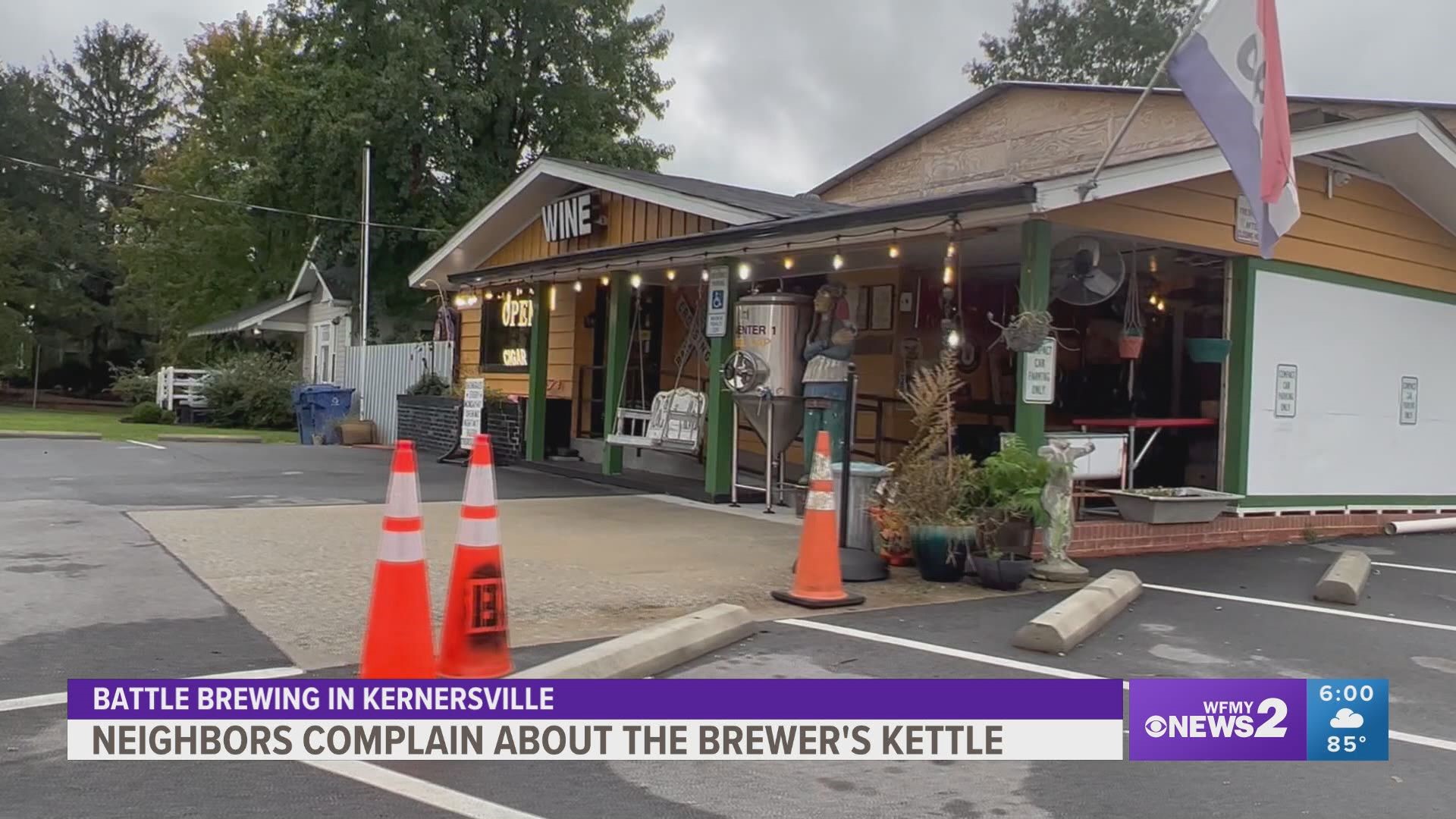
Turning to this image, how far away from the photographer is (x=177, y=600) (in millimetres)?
6051

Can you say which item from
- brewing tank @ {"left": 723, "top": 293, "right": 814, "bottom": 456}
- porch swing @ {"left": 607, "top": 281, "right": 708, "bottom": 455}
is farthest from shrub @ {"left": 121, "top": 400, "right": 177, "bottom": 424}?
brewing tank @ {"left": 723, "top": 293, "right": 814, "bottom": 456}

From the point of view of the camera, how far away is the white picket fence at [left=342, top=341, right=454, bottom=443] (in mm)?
17875

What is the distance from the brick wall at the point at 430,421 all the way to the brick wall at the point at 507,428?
61cm

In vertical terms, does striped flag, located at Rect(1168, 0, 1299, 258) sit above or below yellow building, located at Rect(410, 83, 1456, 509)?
above

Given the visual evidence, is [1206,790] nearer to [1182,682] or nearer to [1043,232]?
[1182,682]

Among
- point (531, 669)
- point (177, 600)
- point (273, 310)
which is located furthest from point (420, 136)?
point (531, 669)

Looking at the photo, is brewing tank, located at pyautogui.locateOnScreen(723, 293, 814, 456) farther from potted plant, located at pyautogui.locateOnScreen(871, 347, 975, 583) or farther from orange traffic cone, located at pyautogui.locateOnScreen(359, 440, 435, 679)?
orange traffic cone, located at pyautogui.locateOnScreen(359, 440, 435, 679)

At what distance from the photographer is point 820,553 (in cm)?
646

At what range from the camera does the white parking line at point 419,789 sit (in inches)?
132

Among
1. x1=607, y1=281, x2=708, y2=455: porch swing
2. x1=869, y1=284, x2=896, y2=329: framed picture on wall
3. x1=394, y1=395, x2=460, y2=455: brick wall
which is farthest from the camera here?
x1=394, y1=395, x2=460, y2=455: brick wall

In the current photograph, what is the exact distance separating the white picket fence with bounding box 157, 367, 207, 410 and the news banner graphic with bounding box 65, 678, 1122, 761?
76.3 ft

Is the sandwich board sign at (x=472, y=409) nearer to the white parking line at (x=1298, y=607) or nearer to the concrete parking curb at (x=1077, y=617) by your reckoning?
the white parking line at (x=1298, y=607)

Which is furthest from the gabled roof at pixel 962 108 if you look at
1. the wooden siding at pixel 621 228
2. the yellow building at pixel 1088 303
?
the wooden siding at pixel 621 228

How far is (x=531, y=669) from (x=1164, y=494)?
21.3ft
